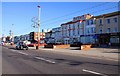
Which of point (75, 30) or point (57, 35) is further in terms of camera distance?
point (57, 35)

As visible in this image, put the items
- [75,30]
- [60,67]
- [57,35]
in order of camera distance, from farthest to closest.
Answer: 1. [57,35]
2. [75,30]
3. [60,67]

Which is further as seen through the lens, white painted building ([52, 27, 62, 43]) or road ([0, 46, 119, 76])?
Result: white painted building ([52, 27, 62, 43])

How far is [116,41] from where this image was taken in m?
63.8

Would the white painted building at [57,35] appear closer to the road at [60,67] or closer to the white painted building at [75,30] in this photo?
the white painted building at [75,30]

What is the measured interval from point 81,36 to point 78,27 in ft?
17.5

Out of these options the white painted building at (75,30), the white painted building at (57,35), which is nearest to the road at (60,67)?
the white painted building at (75,30)

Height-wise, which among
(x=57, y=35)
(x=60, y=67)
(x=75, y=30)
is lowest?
(x=60, y=67)

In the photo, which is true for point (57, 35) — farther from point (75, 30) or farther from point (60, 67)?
point (60, 67)

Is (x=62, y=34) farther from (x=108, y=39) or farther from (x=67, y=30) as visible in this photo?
(x=108, y=39)

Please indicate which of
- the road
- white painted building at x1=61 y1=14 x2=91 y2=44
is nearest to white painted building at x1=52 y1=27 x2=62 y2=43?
white painted building at x1=61 y1=14 x2=91 y2=44

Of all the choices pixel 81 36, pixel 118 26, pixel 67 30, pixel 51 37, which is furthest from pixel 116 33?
pixel 51 37

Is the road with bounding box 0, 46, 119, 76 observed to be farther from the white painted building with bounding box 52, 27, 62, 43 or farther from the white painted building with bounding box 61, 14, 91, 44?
the white painted building with bounding box 52, 27, 62, 43

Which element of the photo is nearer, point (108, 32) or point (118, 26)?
point (118, 26)

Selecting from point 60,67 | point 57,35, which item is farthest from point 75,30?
point 60,67
